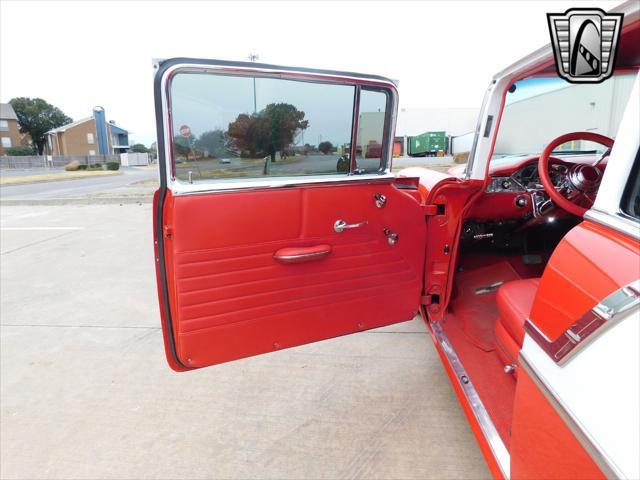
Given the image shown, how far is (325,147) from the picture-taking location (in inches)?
81.7

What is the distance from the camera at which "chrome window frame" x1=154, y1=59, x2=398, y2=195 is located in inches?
66.8

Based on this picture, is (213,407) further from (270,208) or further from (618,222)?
(618,222)

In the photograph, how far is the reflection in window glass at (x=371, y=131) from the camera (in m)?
2.05

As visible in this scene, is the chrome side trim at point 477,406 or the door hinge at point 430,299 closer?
the chrome side trim at point 477,406

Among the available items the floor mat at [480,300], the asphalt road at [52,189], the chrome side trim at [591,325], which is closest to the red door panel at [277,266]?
the floor mat at [480,300]

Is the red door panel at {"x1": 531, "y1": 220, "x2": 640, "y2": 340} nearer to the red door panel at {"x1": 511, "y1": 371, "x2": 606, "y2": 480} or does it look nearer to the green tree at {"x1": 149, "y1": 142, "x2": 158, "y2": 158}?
the red door panel at {"x1": 511, "y1": 371, "x2": 606, "y2": 480}

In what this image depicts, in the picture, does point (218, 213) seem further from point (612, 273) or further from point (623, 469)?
point (623, 469)

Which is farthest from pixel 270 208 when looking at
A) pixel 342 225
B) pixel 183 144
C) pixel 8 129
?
pixel 8 129

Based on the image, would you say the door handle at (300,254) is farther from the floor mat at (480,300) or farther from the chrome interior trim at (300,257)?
the floor mat at (480,300)

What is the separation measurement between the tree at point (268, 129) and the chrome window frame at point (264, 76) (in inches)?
5.6

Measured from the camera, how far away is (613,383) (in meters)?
0.95

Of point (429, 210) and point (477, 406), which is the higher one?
point (429, 210)

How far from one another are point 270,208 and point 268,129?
382 mm

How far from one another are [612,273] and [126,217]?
928 cm
